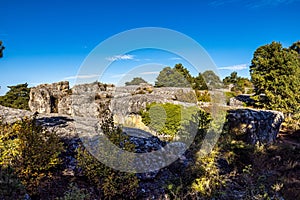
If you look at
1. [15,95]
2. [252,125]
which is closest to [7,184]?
[252,125]

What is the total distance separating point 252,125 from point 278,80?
7.08 meters

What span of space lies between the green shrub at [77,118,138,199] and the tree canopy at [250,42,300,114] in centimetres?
1279

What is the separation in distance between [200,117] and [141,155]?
11.6ft

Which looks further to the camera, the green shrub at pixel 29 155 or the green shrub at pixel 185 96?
the green shrub at pixel 185 96

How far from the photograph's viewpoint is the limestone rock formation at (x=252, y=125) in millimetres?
8258

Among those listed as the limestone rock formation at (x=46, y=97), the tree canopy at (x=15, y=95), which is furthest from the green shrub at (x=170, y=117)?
the tree canopy at (x=15, y=95)

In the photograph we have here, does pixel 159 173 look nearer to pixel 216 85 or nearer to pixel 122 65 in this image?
pixel 122 65

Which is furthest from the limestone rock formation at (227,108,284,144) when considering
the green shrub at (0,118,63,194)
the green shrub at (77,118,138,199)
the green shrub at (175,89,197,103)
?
the green shrub at (0,118,63,194)

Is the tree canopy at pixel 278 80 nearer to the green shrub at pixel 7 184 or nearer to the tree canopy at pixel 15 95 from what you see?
the green shrub at pixel 7 184

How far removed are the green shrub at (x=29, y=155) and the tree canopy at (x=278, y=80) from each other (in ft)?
44.6

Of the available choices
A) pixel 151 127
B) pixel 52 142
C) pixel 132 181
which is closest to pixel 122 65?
pixel 52 142

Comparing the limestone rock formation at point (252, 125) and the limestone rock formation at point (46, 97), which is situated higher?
the limestone rock formation at point (46, 97)

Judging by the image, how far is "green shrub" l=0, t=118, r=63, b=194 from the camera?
3576 mm

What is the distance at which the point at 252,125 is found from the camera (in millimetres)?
8477
